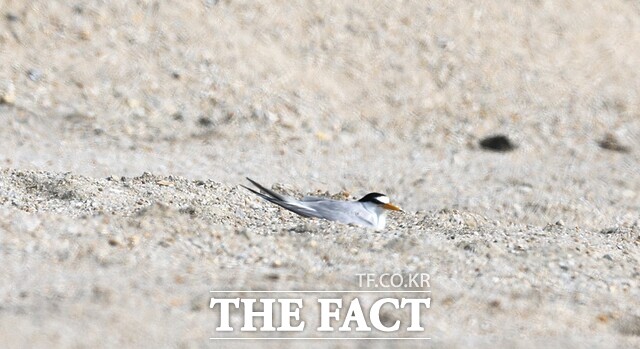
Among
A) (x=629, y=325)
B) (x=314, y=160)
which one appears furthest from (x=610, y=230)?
(x=314, y=160)

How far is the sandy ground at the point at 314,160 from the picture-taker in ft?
19.0

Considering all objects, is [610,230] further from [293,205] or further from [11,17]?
[11,17]

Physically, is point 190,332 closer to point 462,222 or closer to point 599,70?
point 462,222

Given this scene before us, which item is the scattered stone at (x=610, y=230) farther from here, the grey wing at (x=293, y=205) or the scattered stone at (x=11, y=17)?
the scattered stone at (x=11, y=17)

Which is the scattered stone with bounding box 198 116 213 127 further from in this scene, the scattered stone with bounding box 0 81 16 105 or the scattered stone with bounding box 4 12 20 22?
the scattered stone with bounding box 4 12 20 22

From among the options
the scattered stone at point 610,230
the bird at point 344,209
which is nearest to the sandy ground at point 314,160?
the scattered stone at point 610,230

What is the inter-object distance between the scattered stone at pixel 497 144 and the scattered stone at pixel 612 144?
0.93m

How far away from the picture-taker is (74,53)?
12047 millimetres

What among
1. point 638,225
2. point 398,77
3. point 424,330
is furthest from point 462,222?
point 398,77

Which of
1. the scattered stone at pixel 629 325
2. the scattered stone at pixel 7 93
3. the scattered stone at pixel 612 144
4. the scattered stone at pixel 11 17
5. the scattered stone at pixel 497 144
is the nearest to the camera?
the scattered stone at pixel 629 325

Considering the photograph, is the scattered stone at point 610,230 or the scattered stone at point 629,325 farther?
A: the scattered stone at point 610,230

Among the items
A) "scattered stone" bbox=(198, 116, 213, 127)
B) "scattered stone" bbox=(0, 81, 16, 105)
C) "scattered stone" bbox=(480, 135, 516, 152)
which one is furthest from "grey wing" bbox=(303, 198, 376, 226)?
"scattered stone" bbox=(0, 81, 16, 105)

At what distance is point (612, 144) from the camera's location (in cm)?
1217

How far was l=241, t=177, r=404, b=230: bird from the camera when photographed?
26.0 feet
